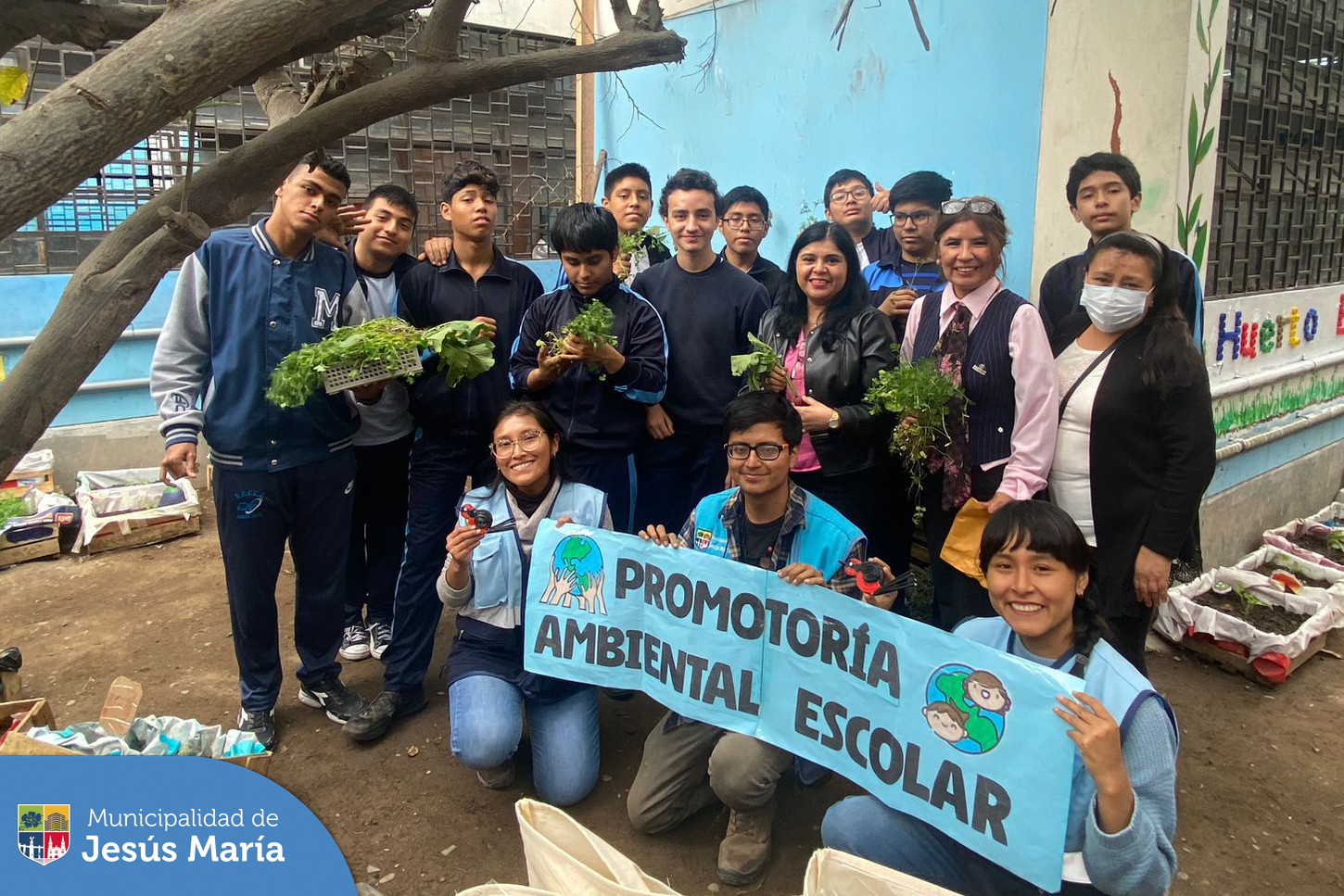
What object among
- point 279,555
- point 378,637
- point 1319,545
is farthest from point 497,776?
point 1319,545

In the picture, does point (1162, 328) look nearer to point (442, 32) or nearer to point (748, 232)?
point (748, 232)

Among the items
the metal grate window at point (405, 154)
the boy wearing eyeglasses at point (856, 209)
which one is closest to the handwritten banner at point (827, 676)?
the boy wearing eyeglasses at point (856, 209)

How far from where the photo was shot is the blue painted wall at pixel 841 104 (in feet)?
17.7

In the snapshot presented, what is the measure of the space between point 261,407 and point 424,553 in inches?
37.5

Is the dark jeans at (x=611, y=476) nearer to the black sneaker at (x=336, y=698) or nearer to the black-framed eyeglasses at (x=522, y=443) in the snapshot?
the black-framed eyeglasses at (x=522, y=443)

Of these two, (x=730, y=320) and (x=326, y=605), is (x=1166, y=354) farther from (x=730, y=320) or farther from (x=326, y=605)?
(x=326, y=605)

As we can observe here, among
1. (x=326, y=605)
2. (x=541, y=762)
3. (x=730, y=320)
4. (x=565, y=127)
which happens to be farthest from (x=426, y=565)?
(x=565, y=127)

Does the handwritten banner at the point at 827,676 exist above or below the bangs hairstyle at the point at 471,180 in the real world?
below

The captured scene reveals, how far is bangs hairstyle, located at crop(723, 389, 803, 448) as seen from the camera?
3086 millimetres

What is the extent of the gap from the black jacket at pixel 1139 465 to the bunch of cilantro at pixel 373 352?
2.39 m

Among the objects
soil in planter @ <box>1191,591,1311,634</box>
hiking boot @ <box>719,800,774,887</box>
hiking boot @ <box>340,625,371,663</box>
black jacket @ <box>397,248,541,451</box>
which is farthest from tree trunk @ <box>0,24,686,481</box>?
soil in planter @ <box>1191,591,1311,634</box>

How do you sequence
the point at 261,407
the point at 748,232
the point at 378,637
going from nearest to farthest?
the point at 261,407
the point at 378,637
the point at 748,232

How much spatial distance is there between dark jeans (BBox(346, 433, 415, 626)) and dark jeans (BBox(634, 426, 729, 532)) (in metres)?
1.19

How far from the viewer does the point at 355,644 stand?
4586 mm
